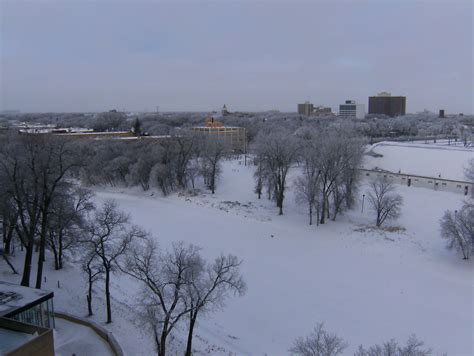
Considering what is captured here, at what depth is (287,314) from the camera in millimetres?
17594

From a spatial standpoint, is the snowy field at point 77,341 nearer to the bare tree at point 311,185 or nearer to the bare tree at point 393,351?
the bare tree at point 393,351

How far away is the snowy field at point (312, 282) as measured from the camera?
1584cm

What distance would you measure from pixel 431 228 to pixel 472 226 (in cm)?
635

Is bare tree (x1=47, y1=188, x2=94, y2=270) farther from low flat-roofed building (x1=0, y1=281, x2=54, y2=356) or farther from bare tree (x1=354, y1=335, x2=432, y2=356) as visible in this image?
bare tree (x1=354, y1=335, x2=432, y2=356)

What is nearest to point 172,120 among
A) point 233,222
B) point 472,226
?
point 233,222

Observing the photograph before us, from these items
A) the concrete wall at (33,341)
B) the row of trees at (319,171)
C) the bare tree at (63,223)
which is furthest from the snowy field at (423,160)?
the concrete wall at (33,341)

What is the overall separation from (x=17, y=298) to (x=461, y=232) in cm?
2199

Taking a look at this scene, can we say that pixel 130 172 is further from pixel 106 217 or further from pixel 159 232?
pixel 106 217

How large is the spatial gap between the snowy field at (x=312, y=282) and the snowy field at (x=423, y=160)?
9.72 metres

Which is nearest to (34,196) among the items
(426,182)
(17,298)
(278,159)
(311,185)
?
(17,298)

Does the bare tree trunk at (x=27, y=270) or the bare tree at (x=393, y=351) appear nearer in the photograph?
the bare tree at (x=393, y=351)

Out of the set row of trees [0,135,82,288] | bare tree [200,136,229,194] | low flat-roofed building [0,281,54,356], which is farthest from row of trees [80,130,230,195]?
low flat-roofed building [0,281,54,356]

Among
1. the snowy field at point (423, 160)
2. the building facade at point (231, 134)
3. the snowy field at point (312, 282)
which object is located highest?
the building facade at point (231, 134)

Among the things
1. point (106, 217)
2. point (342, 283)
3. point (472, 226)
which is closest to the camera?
point (106, 217)
